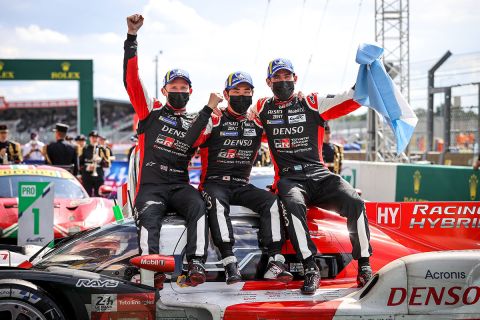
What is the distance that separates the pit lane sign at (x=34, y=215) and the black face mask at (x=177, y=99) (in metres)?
3.04

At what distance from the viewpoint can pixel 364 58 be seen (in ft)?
15.8

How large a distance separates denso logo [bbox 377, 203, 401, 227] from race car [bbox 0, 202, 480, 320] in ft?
1.32

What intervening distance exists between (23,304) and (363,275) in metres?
2.31

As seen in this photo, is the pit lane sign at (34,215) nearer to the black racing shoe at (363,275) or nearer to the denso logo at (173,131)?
the denso logo at (173,131)

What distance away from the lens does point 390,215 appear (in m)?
4.95

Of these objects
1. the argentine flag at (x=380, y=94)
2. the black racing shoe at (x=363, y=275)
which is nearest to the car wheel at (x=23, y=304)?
the black racing shoe at (x=363, y=275)

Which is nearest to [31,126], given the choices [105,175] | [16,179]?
[105,175]

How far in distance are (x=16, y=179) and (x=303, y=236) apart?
5500 mm

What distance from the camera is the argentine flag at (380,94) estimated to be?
482cm

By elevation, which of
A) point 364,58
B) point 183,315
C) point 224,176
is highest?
point 364,58

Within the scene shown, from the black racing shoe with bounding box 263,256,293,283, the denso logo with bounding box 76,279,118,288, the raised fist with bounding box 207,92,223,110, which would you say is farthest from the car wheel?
the raised fist with bounding box 207,92,223,110

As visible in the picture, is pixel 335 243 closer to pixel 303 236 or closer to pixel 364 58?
pixel 303 236

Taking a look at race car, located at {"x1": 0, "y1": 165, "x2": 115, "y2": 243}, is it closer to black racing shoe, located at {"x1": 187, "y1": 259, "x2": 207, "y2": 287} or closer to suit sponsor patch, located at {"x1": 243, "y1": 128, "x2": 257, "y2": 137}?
suit sponsor patch, located at {"x1": 243, "y1": 128, "x2": 257, "y2": 137}

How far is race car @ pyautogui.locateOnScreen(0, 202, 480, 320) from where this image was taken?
3.90 m
